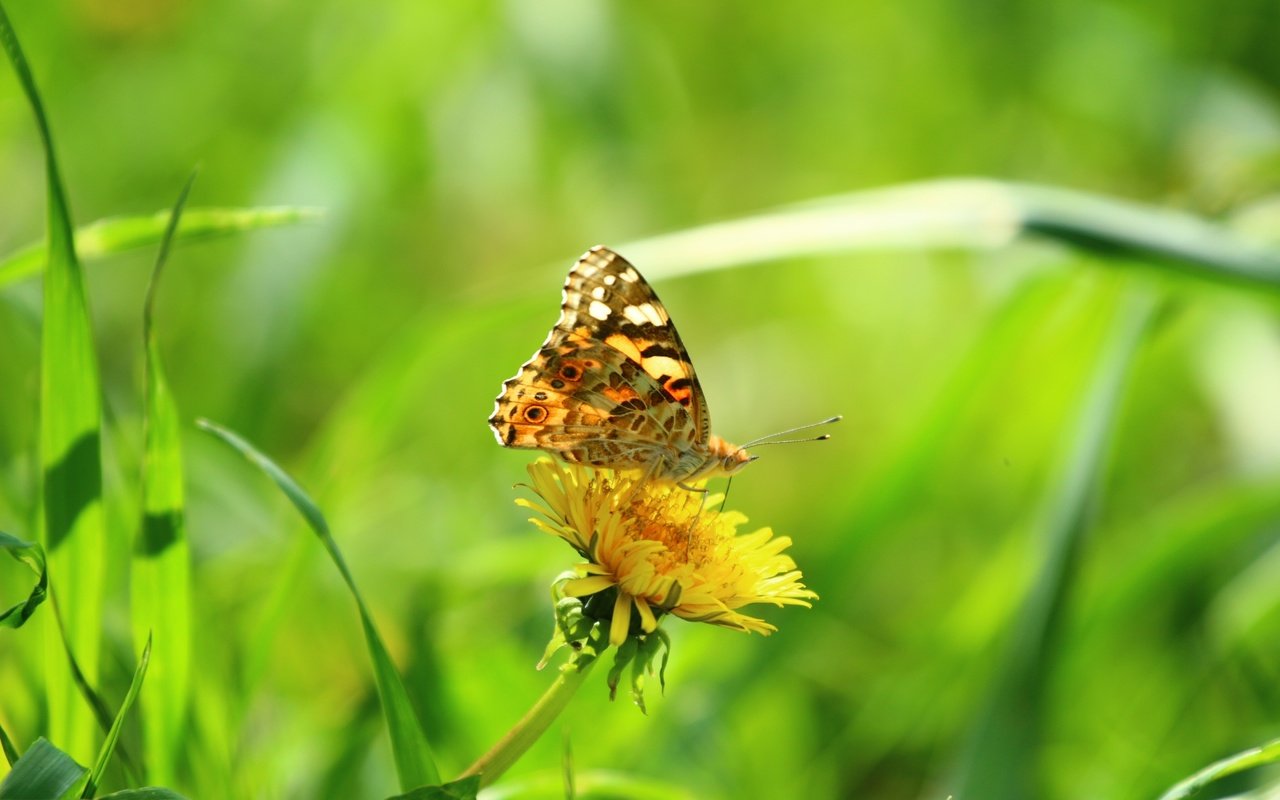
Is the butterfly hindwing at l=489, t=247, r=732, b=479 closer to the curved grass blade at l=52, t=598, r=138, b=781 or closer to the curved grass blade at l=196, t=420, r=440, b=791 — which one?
the curved grass blade at l=196, t=420, r=440, b=791

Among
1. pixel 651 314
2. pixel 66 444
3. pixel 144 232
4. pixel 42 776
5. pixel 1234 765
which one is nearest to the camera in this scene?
pixel 42 776

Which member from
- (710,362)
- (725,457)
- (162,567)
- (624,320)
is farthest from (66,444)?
(710,362)

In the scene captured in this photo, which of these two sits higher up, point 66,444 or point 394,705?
point 66,444

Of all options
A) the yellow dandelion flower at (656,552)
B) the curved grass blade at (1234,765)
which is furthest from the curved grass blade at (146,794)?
the curved grass blade at (1234,765)

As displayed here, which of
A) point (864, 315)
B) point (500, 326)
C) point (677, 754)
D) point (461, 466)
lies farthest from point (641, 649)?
point (864, 315)

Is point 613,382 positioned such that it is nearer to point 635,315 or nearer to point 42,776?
point 635,315

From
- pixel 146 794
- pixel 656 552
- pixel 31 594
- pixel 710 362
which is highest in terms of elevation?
pixel 710 362
